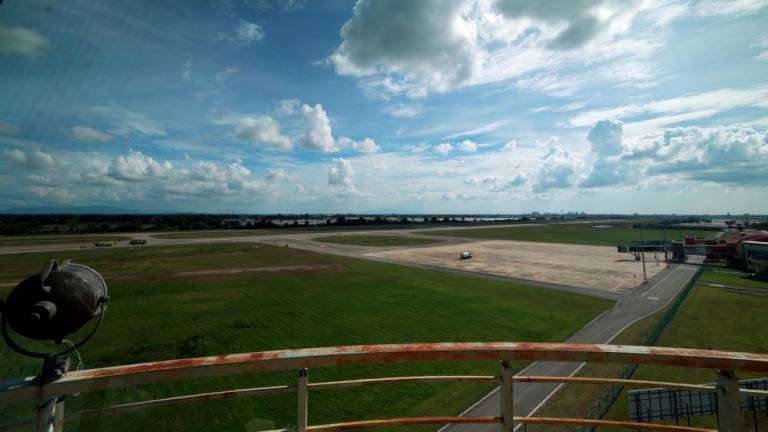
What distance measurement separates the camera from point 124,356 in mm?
18109

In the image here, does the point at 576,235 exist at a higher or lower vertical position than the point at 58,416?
lower

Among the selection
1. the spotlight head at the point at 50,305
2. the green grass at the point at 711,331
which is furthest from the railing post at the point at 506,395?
the green grass at the point at 711,331

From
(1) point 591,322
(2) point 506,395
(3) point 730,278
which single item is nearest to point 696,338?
(1) point 591,322

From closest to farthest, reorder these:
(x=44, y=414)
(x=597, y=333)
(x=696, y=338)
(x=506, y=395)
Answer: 1. (x=44, y=414)
2. (x=506, y=395)
3. (x=696, y=338)
4. (x=597, y=333)

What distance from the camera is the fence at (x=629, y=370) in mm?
13906

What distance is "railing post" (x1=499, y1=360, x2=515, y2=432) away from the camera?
2766 mm

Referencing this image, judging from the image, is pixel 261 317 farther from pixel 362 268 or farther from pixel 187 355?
pixel 362 268

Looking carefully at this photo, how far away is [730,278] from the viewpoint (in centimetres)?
4169

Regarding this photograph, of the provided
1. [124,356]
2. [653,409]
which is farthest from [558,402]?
[124,356]

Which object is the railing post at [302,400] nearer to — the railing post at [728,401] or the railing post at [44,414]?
the railing post at [44,414]

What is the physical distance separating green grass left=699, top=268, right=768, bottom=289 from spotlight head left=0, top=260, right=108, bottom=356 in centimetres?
5434

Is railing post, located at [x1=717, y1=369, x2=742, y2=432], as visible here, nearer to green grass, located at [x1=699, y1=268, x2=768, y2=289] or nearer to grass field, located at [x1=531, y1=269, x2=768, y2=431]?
grass field, located at [x1=531, y1=269, x2=768, y2=431]

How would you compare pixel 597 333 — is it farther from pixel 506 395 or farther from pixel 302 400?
pixel 302 400

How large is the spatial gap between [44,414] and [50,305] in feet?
2.45
